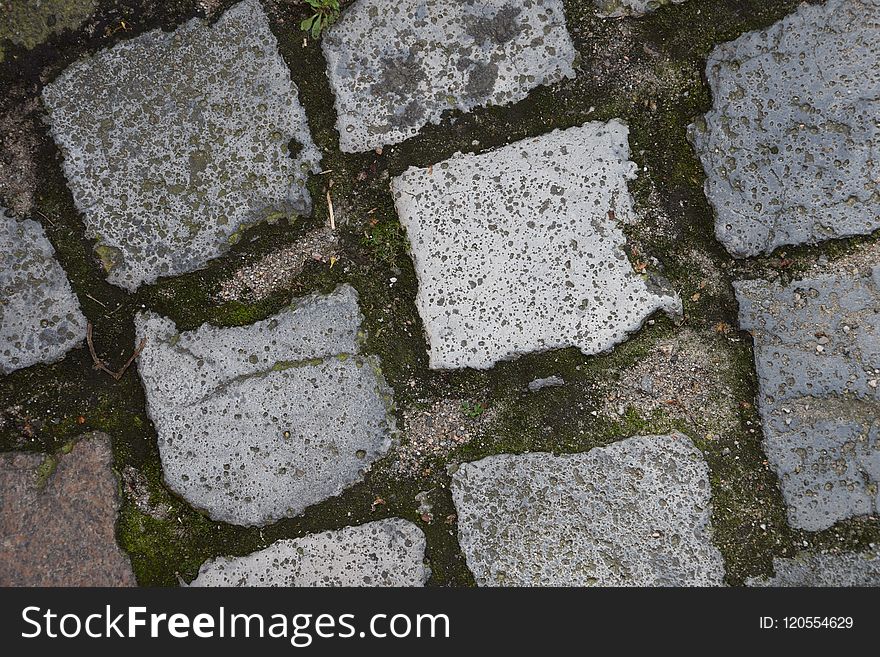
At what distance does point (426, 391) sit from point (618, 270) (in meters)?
0.70

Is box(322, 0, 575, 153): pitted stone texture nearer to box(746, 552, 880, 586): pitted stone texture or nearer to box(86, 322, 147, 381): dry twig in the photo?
box(86, 322, 147, 381): dry twig

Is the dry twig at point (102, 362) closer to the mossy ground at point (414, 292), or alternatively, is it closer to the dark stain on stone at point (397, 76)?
the mossy ground at point (414, 292)

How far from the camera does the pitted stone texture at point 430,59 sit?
75.1 inches

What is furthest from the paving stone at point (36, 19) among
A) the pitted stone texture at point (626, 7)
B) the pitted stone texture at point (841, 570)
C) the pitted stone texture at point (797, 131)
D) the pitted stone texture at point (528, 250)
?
the pitted stone texture at point (841, 570)

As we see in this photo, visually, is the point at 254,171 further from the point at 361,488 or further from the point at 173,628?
the point at 173,628

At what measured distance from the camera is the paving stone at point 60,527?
1.92 m

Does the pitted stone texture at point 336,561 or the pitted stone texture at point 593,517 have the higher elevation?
the pitted stone texture at point 336,561

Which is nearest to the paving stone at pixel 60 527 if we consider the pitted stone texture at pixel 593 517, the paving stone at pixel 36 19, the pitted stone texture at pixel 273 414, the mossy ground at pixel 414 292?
the mossy ground at pixel 414 292

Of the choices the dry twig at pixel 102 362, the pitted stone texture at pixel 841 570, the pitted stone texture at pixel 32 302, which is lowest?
the pitted stone texture at pixel 841 570

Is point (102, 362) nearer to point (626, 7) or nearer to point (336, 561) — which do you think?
point (336, 561)

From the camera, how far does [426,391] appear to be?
1920mm

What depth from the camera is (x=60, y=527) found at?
6.31ft

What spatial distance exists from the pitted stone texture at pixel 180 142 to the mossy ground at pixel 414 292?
0.06 meters

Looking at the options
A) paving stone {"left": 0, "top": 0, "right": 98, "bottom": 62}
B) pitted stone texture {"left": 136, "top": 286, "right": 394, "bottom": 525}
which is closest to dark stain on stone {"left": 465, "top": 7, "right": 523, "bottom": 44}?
pitted stone texture {"left": 136, "top": 286, "right": 394, "bottom": 525}
